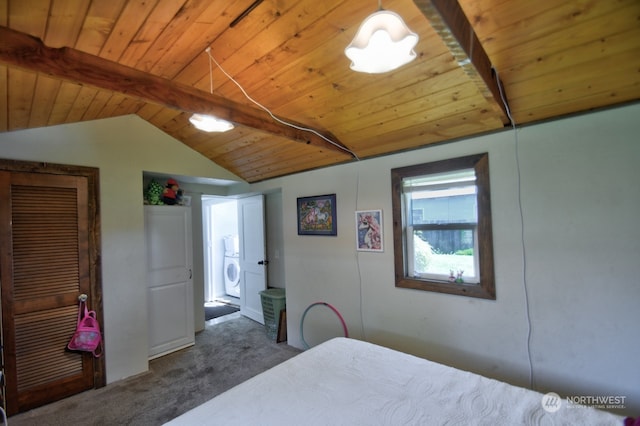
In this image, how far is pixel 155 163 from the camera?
130 inches

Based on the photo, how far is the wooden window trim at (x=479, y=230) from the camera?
2.20m

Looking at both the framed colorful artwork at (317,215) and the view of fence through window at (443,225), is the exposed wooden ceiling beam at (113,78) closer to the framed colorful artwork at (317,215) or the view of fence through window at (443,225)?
the framed colorful artwork at (317,215)

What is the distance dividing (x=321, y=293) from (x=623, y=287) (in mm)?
2511

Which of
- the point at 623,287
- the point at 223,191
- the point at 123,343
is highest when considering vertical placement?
the point at 223,191

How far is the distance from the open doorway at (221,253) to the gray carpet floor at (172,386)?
189 centimetres

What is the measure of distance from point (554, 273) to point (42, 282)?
4083 mm

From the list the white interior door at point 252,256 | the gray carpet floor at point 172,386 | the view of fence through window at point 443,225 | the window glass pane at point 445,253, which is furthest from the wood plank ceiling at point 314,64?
the gray carpet floor at point 172,386

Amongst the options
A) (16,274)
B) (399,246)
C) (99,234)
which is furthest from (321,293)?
(16,274)

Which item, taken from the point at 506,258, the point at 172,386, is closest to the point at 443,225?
the point at 506,258

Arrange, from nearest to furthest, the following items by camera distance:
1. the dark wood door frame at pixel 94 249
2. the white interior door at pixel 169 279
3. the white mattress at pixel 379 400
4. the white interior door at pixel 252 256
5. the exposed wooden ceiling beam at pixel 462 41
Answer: the exposed wooden ceiling beam at pixel 462 41
the white mattress at pixel 379 400
the dark wood door frame at pixel 94 249
the white interior door at pixel 169 279
the white interior door at pixel 252 256

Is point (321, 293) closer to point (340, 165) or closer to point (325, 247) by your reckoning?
point (325, 247)

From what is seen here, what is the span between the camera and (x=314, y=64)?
193cm

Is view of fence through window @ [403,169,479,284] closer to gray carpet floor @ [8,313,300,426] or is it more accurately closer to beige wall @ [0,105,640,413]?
beige wall @ [0,105,640,413]

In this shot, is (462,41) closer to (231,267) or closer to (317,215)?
(317,215)
